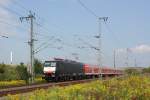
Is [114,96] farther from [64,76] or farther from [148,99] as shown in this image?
[64,76]

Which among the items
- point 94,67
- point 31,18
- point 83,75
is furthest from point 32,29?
point 94,67

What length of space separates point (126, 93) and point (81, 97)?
1.83 m

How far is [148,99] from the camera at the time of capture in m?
11.9

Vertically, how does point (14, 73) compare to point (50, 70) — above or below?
below

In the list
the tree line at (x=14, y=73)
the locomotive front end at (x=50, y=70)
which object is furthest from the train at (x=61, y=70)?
the tree line at (x=14, y=73)

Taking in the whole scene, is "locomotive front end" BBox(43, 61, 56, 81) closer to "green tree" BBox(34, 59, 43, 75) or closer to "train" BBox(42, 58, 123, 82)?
"train" BBox(42, 58, 123, 82)

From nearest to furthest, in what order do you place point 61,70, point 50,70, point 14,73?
1. point 50,70
2. point 61,70
3. point 14,73

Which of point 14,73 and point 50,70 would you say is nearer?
point 50,70

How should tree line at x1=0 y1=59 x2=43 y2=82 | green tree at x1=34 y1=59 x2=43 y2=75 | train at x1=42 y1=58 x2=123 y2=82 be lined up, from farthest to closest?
green tree at x1=34 y1=59 x2=43 y2=75
tree line at x1=0 y1=59 x2=43 y2=82
train at x1=42 y1=58 x2=123 y2=82

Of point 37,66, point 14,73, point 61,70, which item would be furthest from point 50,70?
point 37,66

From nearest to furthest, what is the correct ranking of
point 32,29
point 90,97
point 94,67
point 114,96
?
point 90,97 → point 114,96 → point 32,29 → point 94,67

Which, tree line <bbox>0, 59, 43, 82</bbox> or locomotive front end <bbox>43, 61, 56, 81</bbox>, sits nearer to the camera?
locomotive front end <bbox>43, 61, 56, 81</bbox>

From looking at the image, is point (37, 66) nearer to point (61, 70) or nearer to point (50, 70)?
point (61, 70)

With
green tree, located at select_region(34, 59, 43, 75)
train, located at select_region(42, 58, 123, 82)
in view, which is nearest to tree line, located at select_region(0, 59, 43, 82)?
train, located at select_region(42, 58, 123, 82)
